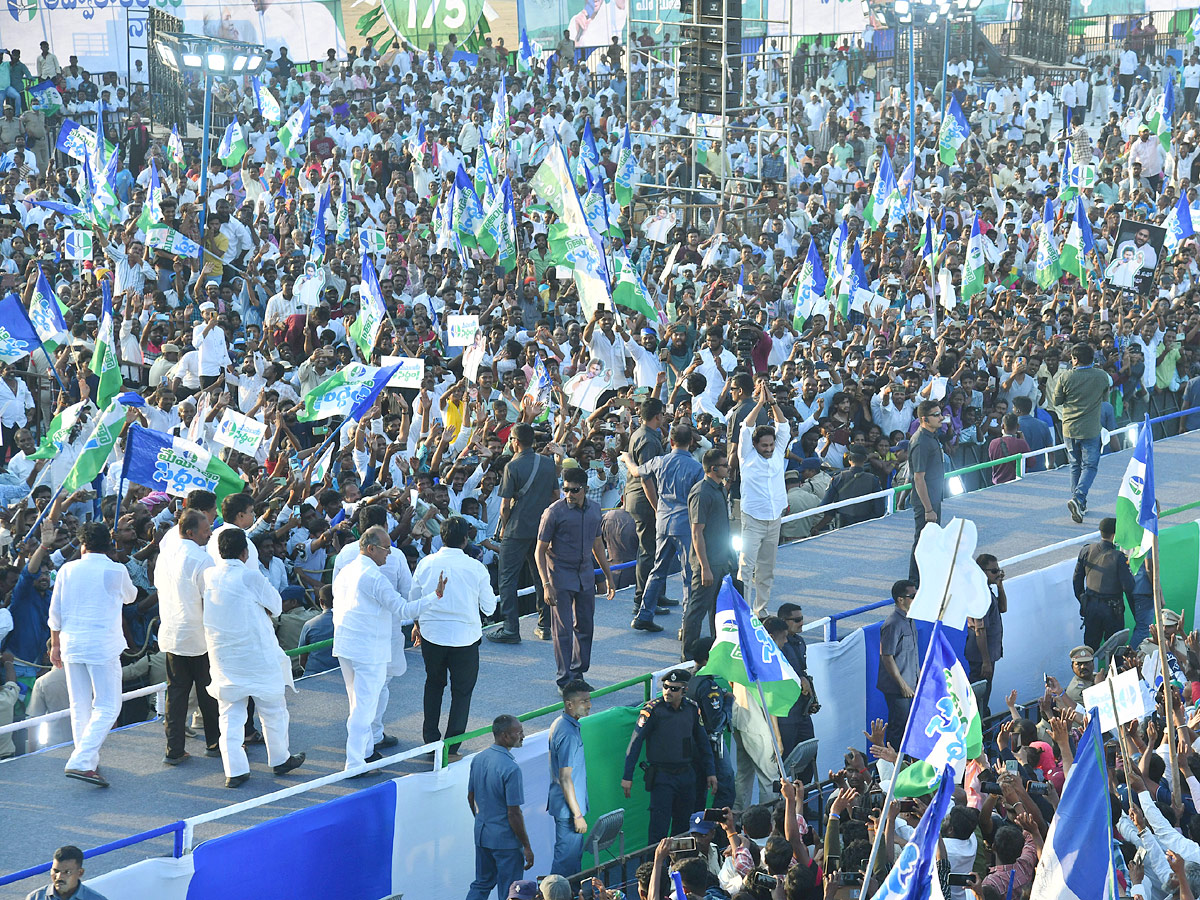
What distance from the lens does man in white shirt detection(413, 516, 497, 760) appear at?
9.34 meters

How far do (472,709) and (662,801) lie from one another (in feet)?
5.20

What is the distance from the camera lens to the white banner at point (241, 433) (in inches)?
483

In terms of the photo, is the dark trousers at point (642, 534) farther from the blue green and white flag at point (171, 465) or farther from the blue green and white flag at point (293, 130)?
the blue green and white flag at point (293, 130)

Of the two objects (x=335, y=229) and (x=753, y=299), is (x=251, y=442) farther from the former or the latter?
(x=335, y=229)

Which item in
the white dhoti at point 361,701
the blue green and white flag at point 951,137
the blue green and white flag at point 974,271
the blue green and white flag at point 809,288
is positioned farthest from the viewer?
the blue green and white flag at point 951,137

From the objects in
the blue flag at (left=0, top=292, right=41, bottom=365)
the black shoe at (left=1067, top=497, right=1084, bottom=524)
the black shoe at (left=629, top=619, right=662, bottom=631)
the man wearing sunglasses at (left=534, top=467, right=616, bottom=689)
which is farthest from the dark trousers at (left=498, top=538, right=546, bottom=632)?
the black shoe at (left=1067, top=497, right=1084, bottom=524)

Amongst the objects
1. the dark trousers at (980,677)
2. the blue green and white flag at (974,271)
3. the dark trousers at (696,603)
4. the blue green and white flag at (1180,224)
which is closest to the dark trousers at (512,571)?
the dark trousers at (696,603)

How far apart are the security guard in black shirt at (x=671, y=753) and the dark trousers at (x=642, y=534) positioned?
2415mm

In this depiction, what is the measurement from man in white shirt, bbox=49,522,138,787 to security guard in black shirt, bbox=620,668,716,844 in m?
2.87

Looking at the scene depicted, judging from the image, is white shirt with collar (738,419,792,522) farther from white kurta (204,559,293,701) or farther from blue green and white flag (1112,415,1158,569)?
white kurta (204,559,293,701)

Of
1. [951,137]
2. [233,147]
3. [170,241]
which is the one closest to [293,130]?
[233,147]

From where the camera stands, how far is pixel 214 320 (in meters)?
16.1

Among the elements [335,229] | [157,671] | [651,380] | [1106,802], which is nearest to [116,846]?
[157,671]

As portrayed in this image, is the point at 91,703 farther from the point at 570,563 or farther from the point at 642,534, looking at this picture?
the point at 642,534
